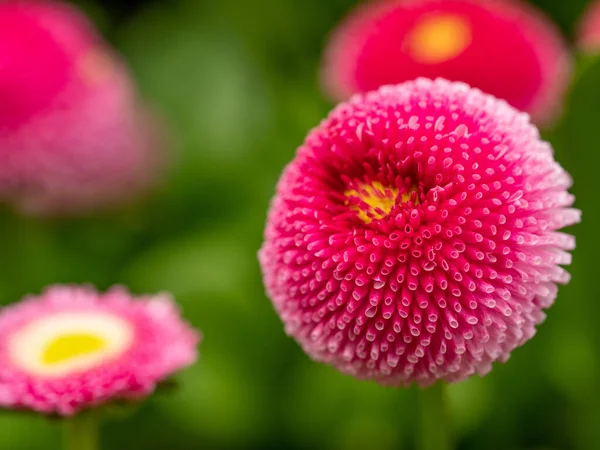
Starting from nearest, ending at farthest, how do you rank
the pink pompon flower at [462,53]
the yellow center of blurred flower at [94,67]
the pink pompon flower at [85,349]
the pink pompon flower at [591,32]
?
the pink pompon flower at [85,349]
the pink pompon flower at [462,53]
the pink pompon flower at [591,32]
the yellow center of blurred flower at [94,67]

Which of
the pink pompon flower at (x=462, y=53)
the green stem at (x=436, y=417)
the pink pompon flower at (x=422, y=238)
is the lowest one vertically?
the green stem at (x=436, y=417)

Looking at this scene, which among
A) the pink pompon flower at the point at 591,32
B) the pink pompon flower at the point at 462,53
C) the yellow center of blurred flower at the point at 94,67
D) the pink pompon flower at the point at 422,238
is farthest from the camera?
the yellow center of blurred flower at the point at 94,67

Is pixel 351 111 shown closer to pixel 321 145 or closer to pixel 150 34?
pixel 321 145

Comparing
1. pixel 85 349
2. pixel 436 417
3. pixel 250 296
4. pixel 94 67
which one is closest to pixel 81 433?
pixel 85 349

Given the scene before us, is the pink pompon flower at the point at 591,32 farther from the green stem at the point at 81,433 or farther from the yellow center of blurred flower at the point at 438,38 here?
the green stem at the point at 81,433

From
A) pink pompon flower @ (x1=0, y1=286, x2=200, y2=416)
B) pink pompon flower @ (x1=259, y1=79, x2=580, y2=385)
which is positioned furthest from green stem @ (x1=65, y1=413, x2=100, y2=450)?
pink pompon flower @ (x1=259, y1=79, x2=580, y2=385)

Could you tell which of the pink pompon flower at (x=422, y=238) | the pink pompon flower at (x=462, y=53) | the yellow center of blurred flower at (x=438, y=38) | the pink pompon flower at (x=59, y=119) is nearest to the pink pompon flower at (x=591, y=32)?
the pink pompon flower at (x=462, y=53)

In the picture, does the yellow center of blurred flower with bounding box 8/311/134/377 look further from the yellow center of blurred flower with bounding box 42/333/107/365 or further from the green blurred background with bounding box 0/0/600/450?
the green blurred background with bounding box 0/0/600/450

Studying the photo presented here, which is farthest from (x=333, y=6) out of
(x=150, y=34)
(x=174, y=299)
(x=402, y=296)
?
(x=402, y=296)
